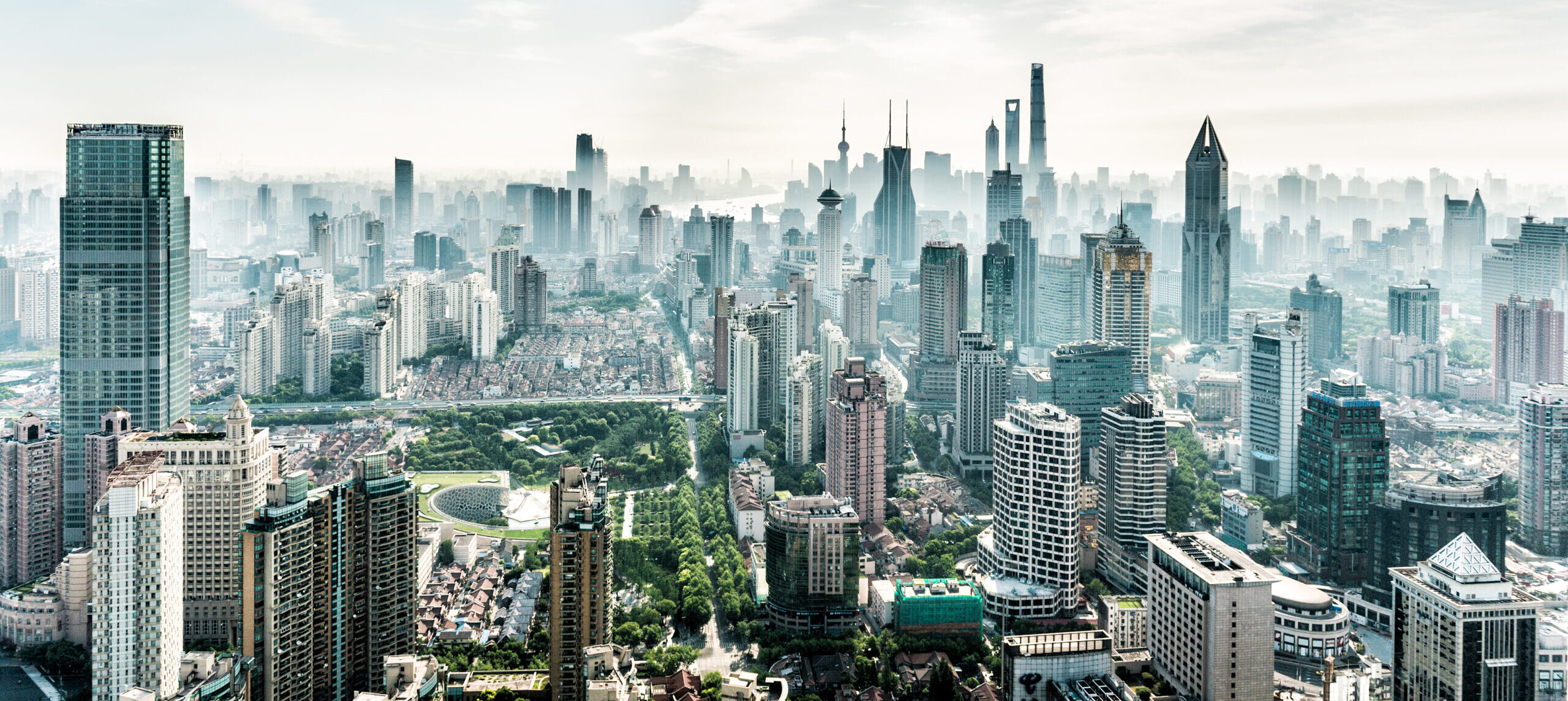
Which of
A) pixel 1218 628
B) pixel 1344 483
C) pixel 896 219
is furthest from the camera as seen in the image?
pixel 896 219

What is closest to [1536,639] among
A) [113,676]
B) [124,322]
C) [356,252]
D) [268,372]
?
[113,676]

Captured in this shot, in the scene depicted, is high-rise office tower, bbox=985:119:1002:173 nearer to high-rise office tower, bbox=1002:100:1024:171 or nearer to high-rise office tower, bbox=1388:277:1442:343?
high-rise office tower, bbox=1002:100:1024:171

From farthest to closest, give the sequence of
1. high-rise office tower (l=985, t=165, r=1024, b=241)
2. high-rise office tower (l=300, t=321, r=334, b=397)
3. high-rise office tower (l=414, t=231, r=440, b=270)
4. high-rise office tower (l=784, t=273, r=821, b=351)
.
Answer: high-rise office tower (l=414, t=231, r=440, b=270), high-rise office tower (l=985, t=165, r=1024, b=241), high-rise office tower (l=784, t=273, r=821, b=351), high-rise office tower (l=300, t=321, r=334, b=397)

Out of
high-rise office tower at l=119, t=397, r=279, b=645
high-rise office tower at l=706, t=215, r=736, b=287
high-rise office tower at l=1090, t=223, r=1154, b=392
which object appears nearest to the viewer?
high-rise office tower at l=119, t=397, r=279, b=645

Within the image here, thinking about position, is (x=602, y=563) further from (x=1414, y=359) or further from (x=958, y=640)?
(x=1414, y=359)

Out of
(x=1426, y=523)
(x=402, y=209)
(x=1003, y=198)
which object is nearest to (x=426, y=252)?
(x=402, y=209)

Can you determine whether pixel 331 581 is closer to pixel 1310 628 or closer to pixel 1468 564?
pixel 1468 564

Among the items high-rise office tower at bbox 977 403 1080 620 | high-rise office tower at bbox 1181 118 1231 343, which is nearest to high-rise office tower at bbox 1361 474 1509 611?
high-rise office tower at bbox 977 403 1080 620
